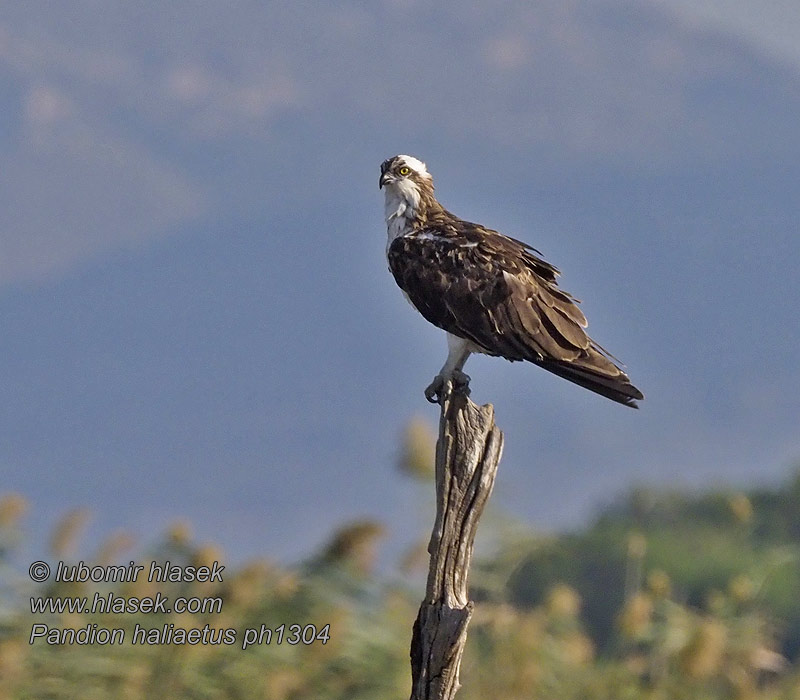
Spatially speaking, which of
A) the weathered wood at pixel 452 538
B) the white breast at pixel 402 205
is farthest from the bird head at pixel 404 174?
the weathered wood at pixel 452 538

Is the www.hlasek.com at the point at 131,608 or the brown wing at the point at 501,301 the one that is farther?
the www.hlasek.com at the point at 131,608

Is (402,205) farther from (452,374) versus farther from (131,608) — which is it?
(131,608)

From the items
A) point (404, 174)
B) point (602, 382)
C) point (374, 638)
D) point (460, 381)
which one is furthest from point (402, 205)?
point (374, 638)

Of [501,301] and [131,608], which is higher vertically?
[501,301]

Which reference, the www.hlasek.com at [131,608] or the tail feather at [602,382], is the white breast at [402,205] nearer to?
the tail feather at [602,382]

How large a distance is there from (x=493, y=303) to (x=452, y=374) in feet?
2.16

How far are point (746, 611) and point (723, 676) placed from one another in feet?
2.33

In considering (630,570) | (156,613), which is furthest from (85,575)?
(630,570)

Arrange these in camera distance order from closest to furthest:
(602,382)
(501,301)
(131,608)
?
(602,382)
(501,301)
(131,608)

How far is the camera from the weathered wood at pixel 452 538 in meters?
9.17

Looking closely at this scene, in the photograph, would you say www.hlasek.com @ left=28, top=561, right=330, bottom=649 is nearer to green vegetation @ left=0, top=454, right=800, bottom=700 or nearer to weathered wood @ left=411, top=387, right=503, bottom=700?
green vegetation @ left=0, top=454, right=800, bottom=700

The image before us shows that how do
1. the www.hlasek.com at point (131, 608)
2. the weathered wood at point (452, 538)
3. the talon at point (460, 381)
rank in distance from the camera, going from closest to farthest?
1. the weathered wood at point (452, 538)
2. the talon at point (460, 381)
3. the www.hlasek.com at point (131, 608)

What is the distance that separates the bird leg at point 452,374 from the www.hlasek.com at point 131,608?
247 centimetres

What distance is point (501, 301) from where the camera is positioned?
37.0 ft
